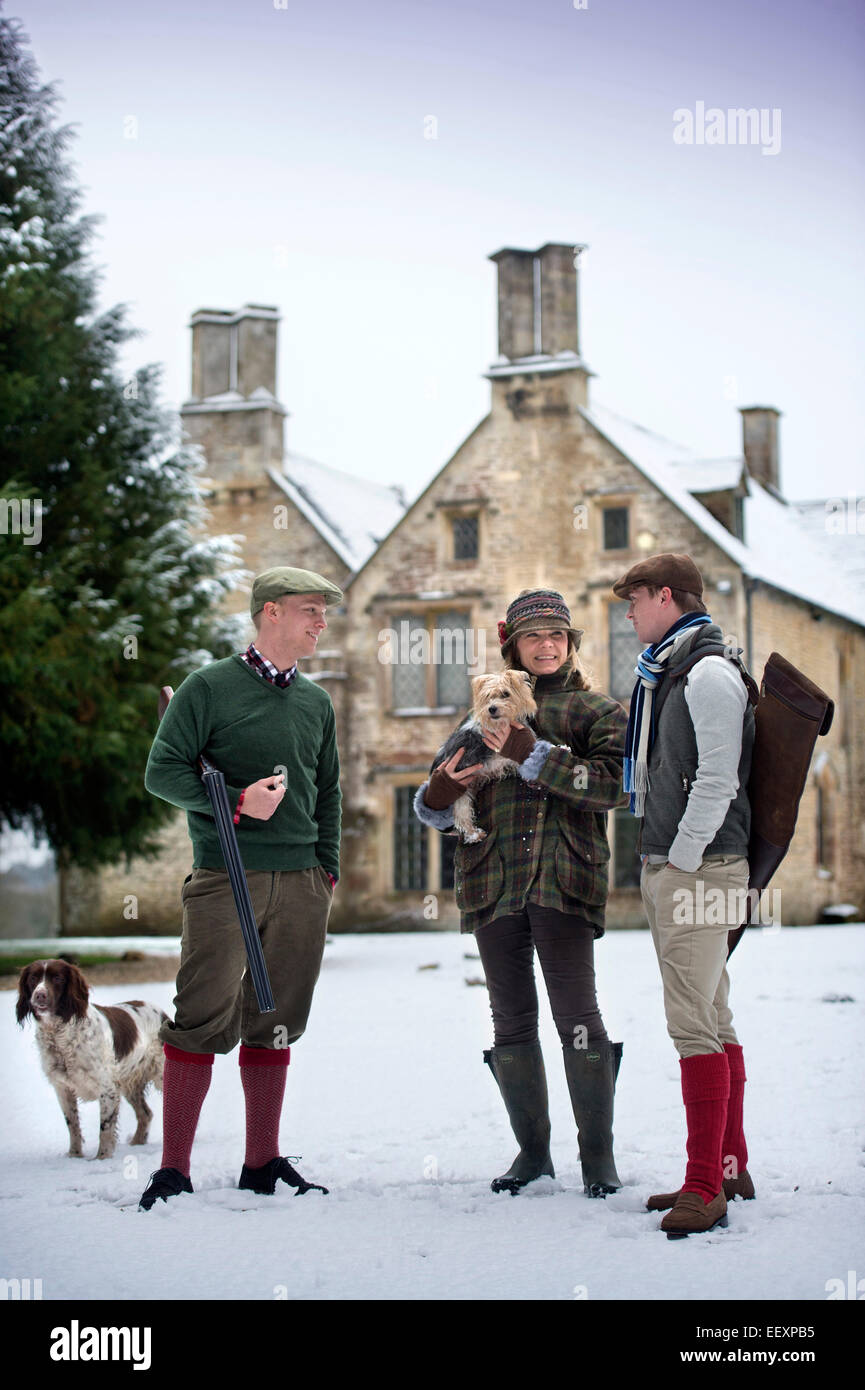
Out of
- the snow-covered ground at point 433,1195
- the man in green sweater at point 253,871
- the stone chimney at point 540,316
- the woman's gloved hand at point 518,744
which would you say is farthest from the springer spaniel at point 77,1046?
the stone chimney at point 540,316

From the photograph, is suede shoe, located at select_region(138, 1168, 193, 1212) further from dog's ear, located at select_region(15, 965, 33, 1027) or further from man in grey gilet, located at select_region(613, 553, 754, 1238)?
man in grey gilet, located at select_region(613, 553, 754, 1238)

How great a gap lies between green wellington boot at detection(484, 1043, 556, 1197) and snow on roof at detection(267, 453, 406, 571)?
796 inches

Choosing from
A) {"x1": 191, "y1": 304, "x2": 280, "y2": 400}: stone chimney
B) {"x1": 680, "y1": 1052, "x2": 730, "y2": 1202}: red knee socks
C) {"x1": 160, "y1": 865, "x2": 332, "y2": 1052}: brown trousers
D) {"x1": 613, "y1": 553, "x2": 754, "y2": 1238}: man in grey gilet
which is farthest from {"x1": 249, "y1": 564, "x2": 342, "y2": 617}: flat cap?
{"x1": 191, "y1": 304, "x2": 280, "y2": 400}: stone chimney

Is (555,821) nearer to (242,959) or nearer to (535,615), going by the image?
(535,615)

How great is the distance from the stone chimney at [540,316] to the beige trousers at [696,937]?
19.6 metres

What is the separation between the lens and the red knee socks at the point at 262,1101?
198 inches

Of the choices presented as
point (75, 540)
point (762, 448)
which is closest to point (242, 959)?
point (75, 540)

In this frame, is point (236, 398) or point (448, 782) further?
point (236, 398)

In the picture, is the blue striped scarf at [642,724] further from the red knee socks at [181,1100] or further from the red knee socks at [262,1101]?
the red knee socks at [181,1100]

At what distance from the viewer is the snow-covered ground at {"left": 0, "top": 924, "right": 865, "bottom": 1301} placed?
12.8ft

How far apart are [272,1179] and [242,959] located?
2.48 ft

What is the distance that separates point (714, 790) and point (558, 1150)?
1921mm

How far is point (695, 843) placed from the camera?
4.50 m

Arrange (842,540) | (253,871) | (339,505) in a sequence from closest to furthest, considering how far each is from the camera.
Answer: (253,871)
(339,505)
(842,540)
